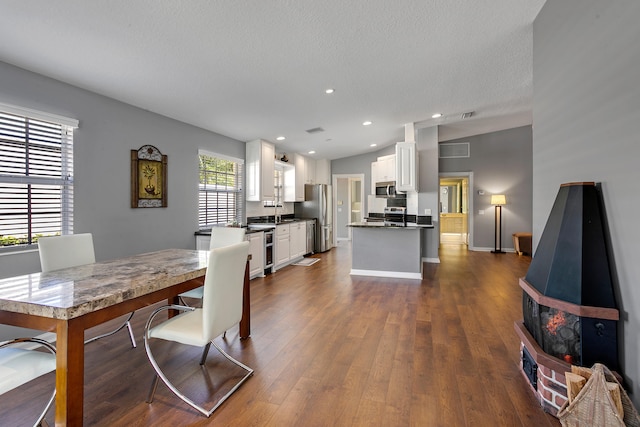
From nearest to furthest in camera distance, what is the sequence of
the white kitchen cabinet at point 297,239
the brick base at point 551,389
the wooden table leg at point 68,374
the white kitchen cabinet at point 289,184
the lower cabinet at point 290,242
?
the wooden table leg at point 68,374, the brick base at point 551,389, the lower cabinet at point 290,242, the white kitchen cabinet at point 297,239, the white kitchen cabinet at point 289,184

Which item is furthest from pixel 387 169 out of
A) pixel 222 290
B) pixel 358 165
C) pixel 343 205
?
pixel 222 290

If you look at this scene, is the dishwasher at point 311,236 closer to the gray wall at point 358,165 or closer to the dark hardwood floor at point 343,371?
the gray wall at point 358,165

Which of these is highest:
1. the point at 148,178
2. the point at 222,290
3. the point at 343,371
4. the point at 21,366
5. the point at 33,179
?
the point at 148,178

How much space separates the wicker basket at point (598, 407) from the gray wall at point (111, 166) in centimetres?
401

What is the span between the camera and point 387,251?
5.08 metres

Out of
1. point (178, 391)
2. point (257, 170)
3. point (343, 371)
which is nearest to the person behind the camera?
point (178, 391)

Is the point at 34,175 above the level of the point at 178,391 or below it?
above

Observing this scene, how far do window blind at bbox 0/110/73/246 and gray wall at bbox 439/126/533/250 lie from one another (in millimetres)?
7867

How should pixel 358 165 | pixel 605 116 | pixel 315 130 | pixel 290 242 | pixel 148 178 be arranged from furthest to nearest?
1. pixel 358 165
2. pixel 290 242
3. pixel 315 130
4. pixel 148 178
5. pixel 605 116

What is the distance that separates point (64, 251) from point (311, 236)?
5.36m

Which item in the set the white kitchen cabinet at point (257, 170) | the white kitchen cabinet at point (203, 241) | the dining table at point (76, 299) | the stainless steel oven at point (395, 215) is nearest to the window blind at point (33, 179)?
the dining table at point (76, 299)

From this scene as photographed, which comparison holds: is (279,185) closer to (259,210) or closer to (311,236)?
(259,210)

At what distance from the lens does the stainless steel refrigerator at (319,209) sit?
758 cm

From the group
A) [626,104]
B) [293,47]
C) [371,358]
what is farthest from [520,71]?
[371,358]
